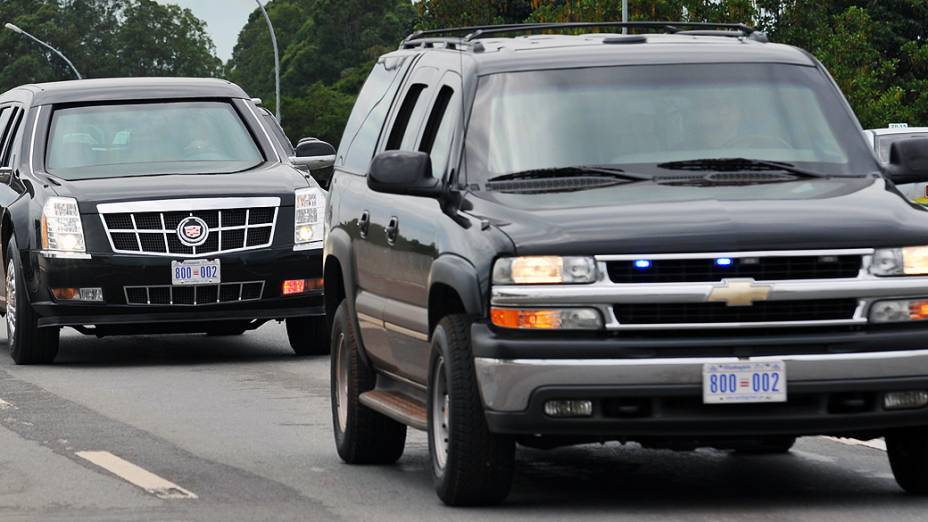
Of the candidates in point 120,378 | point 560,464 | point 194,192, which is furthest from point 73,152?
point 560,464

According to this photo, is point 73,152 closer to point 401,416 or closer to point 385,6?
point 401,416

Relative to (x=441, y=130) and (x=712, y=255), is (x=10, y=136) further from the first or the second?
(x=712, y=255)

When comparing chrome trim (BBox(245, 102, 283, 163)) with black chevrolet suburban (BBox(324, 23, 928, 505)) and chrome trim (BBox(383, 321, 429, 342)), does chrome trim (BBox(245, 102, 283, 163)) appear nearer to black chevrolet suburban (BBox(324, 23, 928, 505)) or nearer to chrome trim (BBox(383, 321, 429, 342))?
black chevrolet suburban (BBox(324, 23, 928, 505))

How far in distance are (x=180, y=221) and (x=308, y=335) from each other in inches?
57.6

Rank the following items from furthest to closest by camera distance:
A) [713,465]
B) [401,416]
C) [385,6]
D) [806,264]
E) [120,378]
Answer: [385,6]
[120,378]
[713,465]
[401,416]
[806,264]

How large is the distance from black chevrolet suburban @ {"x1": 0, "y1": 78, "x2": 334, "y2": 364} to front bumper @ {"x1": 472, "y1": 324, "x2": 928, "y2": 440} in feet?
26.4

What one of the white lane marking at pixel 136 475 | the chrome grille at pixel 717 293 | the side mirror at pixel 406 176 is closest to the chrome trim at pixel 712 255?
the chrome grille at pixel 717 293

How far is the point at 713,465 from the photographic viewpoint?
10305 mm

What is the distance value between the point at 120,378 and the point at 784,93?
6808 millimetres

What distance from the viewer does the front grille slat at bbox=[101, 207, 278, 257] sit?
53.0 ft

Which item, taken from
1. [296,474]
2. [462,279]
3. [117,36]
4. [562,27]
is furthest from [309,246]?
[117,36]

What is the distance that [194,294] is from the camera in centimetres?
1630

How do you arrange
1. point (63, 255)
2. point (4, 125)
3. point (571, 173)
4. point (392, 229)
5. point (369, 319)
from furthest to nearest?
point (4, 125)
point (63, 255)
point (369, 319)
point (392, 229)
point (571, 173)

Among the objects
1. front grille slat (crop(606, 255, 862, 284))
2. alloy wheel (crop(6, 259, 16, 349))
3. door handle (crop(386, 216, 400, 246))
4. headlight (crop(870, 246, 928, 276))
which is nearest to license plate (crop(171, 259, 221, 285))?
alloy wheel (crop(6, 259, 16, 349))
